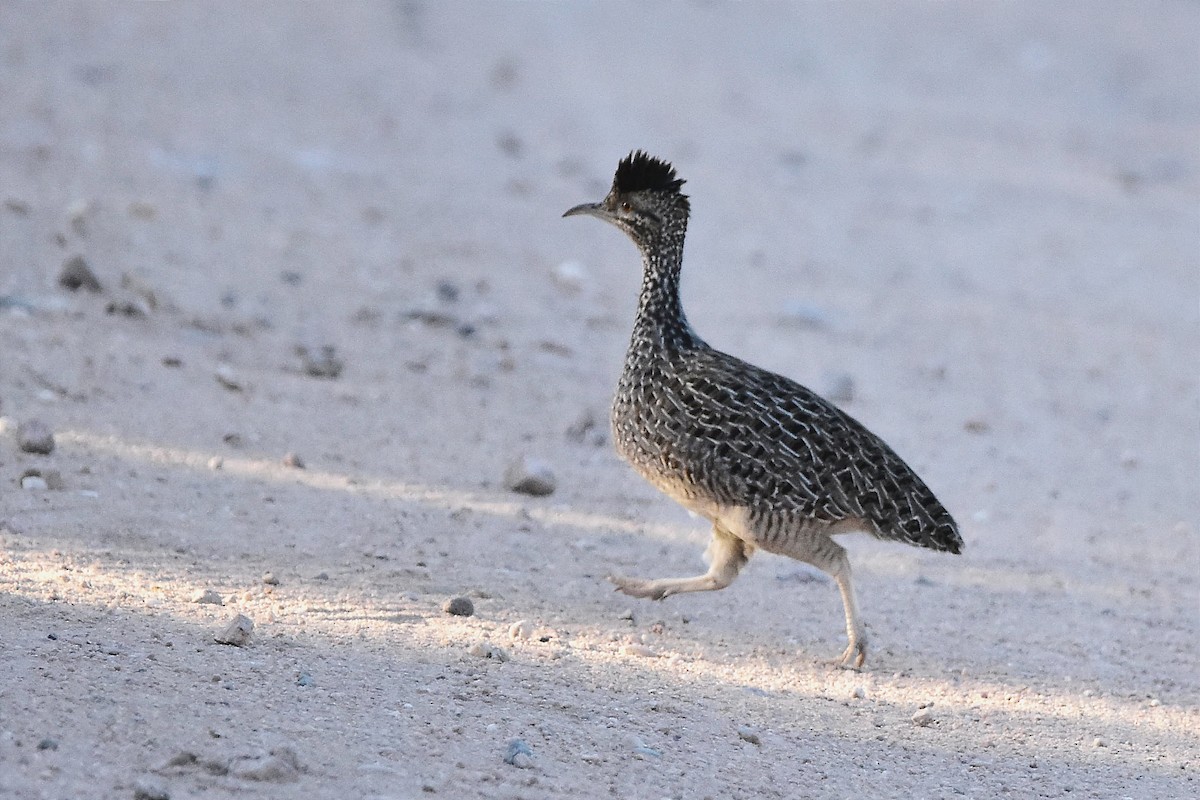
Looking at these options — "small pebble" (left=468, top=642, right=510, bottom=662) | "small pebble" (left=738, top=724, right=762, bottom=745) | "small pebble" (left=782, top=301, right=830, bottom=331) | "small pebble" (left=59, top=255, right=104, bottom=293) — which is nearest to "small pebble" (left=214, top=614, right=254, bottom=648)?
"small pebble" (left=468, top=642, right=510, bottom=662)

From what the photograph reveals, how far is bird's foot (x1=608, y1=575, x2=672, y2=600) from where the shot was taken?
698 centimetres

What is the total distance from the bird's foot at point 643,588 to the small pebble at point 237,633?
1776 mm

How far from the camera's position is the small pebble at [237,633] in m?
5.63

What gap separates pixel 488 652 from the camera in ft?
19.7

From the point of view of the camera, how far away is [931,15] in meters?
24.7

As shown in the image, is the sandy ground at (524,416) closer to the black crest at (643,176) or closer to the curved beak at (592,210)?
the curved beak at (592,210)

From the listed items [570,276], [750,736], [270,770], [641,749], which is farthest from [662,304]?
[570,276]

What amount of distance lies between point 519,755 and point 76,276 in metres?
5.79

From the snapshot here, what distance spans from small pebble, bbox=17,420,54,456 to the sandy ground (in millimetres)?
114

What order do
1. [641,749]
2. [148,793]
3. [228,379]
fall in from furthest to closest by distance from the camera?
[228,379], [641,749], [148,793]

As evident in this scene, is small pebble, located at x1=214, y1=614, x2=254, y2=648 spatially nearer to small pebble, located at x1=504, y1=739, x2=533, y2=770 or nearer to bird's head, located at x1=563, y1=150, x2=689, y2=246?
small pebble, located at x1=504, y1=739, x2=533, y2=770

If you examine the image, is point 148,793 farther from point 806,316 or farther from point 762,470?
point 806,316

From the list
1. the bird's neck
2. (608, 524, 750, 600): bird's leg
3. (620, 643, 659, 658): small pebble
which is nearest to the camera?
(620, 643, 659, 658): small pebble

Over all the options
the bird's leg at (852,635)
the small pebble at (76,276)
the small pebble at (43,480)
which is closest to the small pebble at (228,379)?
the small pebble at (76,276)
